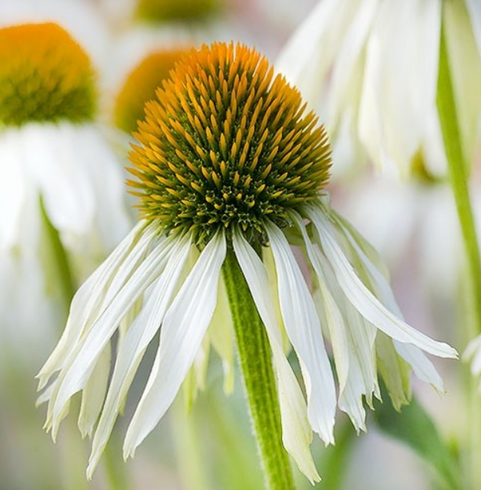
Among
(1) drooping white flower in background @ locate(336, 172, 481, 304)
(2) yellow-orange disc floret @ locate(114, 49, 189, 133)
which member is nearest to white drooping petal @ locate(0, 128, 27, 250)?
(2) yellow-orange disc floret @ locate(114, 49, 189, 133)

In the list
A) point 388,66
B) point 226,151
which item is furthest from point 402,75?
point 226,151

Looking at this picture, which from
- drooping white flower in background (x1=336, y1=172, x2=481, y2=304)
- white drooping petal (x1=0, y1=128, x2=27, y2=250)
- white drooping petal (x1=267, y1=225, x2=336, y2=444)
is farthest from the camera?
drooping white flower in background (x1=336, y1=172, x2=481, y2=304)

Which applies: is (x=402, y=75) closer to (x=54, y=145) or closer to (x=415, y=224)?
(x=54, y=145)

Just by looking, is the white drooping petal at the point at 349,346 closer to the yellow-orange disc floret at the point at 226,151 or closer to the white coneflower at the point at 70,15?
the yellow-orange disc floret at the point at 226,151

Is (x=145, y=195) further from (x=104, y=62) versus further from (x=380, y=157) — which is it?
(x=104, y=62)

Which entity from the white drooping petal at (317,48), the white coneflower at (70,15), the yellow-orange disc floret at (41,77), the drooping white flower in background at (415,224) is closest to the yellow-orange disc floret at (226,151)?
the white drooping petal at (317,48)

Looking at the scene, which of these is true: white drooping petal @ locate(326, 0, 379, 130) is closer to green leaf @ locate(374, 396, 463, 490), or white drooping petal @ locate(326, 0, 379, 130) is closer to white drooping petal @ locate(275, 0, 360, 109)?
white drooping petal @ locate(275, 0, 360, 109)
